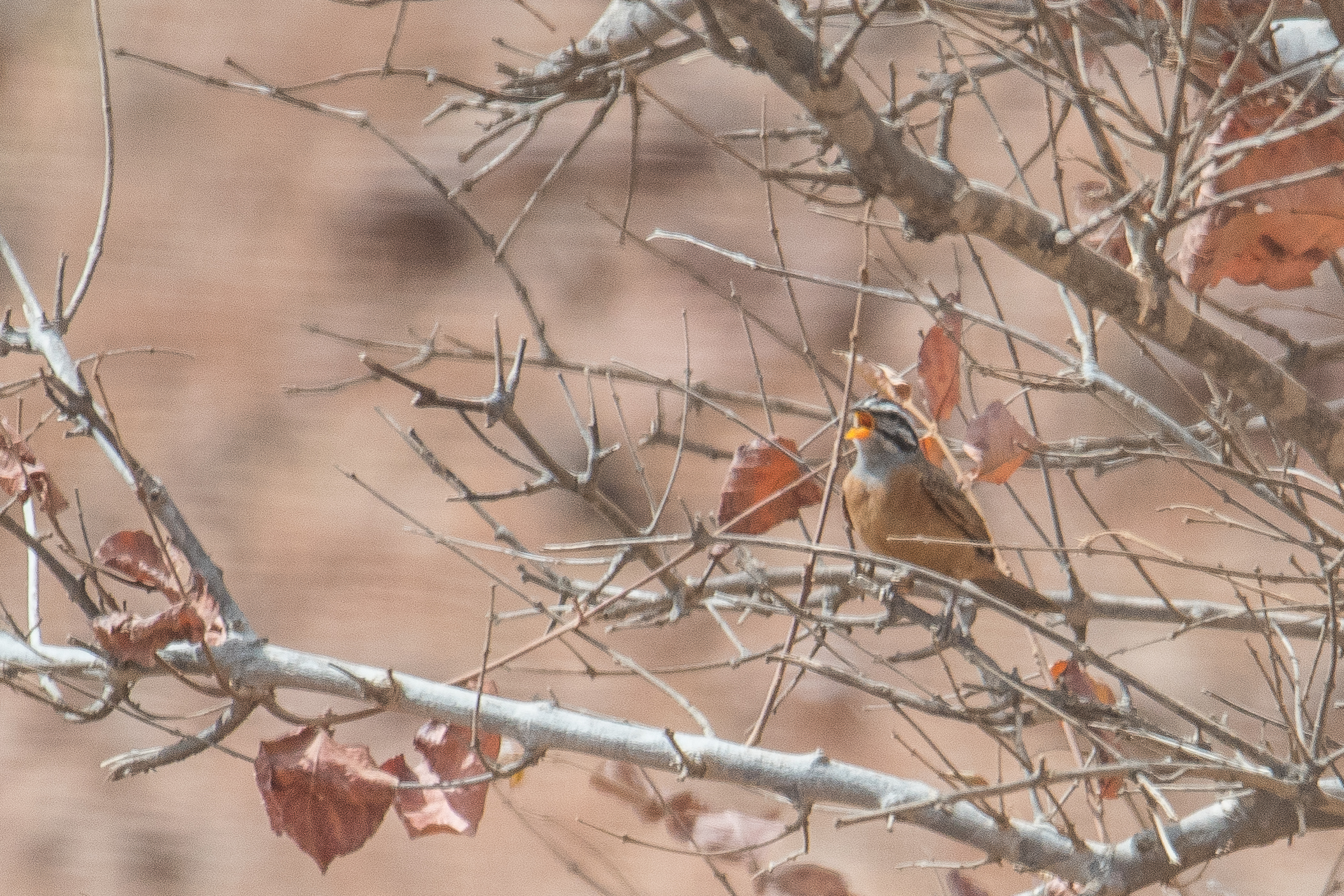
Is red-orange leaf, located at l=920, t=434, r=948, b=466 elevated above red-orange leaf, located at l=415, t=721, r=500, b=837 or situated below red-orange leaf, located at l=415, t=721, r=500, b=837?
above

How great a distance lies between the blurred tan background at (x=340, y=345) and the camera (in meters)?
4.93

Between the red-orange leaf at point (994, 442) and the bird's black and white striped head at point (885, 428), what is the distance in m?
0.46

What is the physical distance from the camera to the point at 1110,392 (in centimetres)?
182

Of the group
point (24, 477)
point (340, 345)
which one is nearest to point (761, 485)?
point (24, 477)

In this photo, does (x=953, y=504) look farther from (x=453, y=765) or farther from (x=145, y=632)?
(x=145, y=632)

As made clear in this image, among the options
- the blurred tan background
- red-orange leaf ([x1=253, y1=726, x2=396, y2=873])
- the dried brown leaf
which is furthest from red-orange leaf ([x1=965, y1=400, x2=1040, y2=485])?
the blurred tan background

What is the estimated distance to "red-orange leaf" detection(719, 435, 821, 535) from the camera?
Result: 2094 millimetres

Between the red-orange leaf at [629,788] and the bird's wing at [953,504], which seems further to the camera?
the bird's wing at [953,504]

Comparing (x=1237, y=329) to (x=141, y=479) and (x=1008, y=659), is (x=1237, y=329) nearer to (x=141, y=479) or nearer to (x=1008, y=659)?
(x=1008, y=659)

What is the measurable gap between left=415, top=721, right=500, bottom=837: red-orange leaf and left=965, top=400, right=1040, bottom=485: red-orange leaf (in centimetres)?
95

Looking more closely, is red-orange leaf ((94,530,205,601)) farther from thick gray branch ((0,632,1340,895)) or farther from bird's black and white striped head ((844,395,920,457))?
bird's black and white striped head ((844,395,920,457))

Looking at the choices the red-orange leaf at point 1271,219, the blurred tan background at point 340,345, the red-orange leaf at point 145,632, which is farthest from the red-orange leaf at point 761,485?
the blurred tan background at point 340,345

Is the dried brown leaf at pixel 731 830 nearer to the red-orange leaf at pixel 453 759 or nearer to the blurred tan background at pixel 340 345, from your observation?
the red-orange leaf at pixel 453 759

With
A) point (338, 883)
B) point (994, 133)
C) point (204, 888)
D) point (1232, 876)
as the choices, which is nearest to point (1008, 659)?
point (1232, 876)
